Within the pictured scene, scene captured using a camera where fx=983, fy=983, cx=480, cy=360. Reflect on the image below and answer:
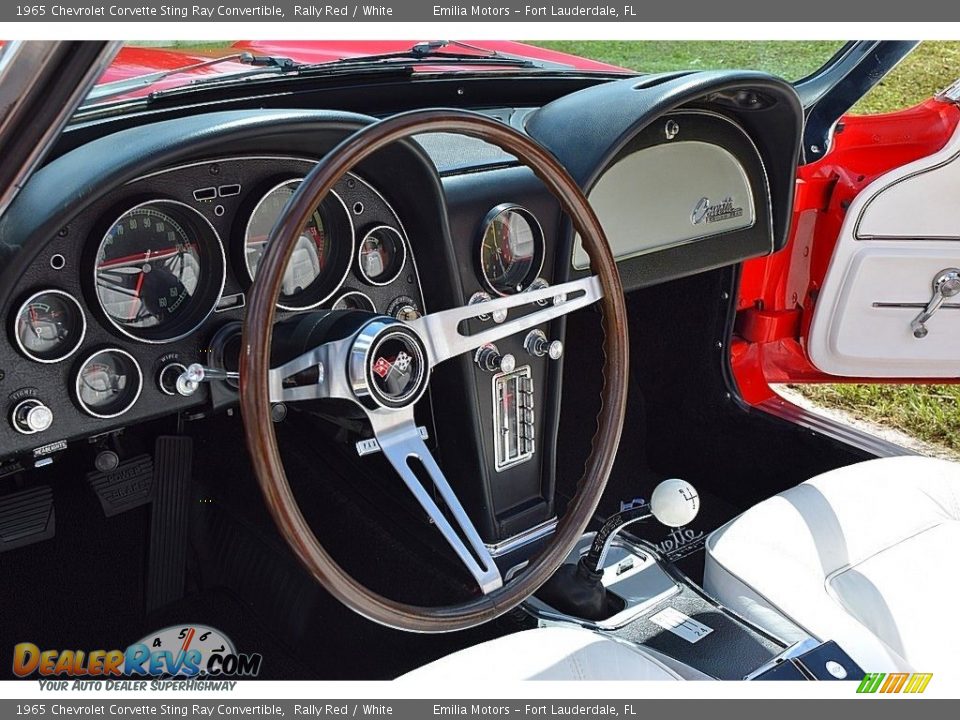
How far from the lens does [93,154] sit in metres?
1.51

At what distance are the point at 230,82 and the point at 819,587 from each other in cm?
155

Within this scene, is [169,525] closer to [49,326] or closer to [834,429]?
[49,326]

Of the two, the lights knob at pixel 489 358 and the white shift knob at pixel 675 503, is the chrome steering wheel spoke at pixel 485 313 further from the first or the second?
the white shift knob at pixel 675 503

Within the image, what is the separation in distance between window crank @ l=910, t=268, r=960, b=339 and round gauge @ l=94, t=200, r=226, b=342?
6.15 ft

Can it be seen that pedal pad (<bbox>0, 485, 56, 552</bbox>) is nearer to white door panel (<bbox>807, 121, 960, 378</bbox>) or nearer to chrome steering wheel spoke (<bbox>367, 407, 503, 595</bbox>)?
chrome steering wheel spoke (<bbox>367, 407, 503, 595</bbox>)

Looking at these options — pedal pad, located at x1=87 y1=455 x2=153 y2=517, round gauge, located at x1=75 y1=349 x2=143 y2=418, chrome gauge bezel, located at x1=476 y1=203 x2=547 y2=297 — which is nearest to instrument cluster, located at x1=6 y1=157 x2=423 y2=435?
A: round gauge, located at x1=75 y1=349 x2=143 y2=418

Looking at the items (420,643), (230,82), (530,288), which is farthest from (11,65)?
(420,643)

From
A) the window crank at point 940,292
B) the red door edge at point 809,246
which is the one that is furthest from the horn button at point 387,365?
the window crank at point 940,292

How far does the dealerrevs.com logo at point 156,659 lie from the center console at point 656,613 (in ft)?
2.52

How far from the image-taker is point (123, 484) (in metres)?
2.31

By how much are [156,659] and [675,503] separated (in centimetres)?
128

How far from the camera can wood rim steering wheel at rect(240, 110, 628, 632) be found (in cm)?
133

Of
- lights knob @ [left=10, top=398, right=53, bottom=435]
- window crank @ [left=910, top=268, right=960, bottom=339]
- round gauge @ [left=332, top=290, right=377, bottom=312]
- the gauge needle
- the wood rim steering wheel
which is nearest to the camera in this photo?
the wood rim steering wheel

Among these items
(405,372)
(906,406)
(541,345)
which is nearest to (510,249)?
(541,345)
